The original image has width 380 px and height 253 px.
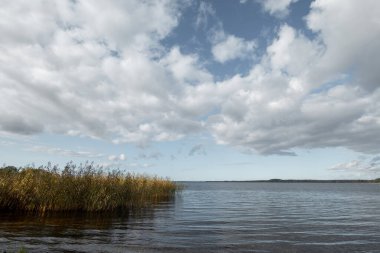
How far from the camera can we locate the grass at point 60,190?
23.7 meters

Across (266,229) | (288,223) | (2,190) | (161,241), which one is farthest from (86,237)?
(288,223)

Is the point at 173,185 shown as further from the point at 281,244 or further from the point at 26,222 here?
the point at 281,244

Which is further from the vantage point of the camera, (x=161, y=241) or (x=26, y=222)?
(x=26, y=222)

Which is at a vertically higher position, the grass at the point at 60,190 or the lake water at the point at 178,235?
the grass at the point at 60,190

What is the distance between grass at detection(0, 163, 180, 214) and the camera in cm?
2373

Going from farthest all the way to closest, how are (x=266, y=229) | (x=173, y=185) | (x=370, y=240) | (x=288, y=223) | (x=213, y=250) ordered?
(x=173, y=185), (x=288, y=223), (x=266, y=229), (x=370, y=240), (x=213, y=250)

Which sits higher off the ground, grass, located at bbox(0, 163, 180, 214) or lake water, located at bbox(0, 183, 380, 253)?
grass, located at bbox(0, 163, 180, 214)

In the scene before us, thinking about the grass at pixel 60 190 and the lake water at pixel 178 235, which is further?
the grass at pixel 60 190

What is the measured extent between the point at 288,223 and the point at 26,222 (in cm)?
1756

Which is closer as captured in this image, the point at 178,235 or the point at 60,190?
the point at 178,235

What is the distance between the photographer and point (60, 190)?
986 inches

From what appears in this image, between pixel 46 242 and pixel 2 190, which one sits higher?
pixel 2 190

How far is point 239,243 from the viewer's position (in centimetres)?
1742

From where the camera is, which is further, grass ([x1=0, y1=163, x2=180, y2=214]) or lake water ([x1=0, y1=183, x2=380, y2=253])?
grass ([x1=0, y1=163, x2=180, y2=214])
